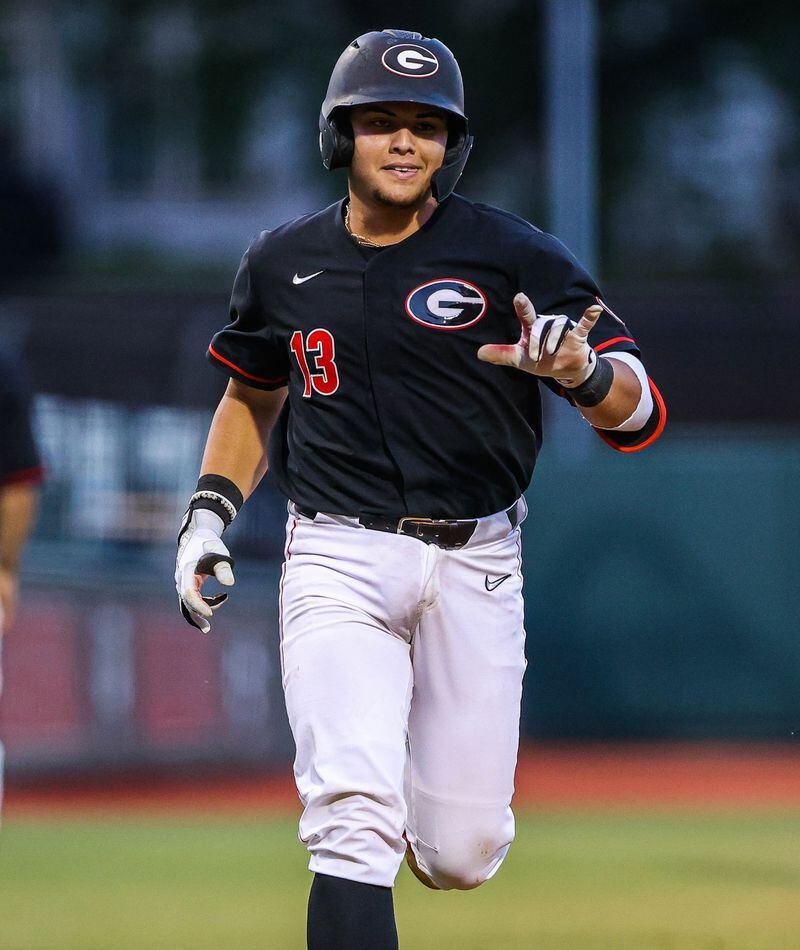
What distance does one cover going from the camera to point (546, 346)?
4.06m

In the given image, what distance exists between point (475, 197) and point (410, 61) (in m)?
22.2

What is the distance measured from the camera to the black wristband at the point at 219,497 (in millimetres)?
4781

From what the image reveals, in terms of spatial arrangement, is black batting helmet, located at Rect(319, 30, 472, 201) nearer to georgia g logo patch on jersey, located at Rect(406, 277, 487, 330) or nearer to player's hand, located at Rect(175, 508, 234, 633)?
georgia g logo patch on jersey, located at Rect(406, 277, 487, 330)

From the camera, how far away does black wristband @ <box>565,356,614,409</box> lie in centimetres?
427

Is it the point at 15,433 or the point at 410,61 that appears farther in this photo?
the point at 15,433

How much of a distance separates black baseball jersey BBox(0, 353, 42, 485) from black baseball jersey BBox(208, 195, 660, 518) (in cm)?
236

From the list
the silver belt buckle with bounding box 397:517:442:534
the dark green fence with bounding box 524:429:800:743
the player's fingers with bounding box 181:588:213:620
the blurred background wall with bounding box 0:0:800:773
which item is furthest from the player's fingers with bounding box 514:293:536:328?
the dark green fence with bounding box 524:429:800:743

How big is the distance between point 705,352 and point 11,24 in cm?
1367

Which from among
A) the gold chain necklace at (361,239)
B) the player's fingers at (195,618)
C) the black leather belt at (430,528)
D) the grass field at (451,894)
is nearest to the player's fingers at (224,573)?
the player's fingers at (195,618)

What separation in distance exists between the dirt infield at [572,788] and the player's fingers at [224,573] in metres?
6.48

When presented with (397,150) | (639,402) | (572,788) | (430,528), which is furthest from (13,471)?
(572,788)

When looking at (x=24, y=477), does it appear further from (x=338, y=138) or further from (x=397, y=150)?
(x=397, y=150)

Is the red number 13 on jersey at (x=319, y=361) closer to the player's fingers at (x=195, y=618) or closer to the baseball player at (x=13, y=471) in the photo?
the player's fingers at (x=195, y=618)

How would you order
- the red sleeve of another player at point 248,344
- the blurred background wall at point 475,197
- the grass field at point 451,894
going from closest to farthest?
the red sleeve of another player at point 248,344 → the grass field at point 451,894 → the blurred background wall at point 475,197
